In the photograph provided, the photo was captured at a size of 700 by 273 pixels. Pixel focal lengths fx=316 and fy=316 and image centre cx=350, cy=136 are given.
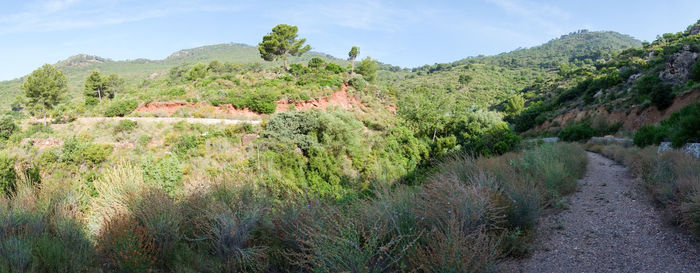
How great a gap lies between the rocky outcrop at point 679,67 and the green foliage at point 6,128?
151 ft

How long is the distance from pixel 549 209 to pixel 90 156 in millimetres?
17144

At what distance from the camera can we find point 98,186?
16.4ft

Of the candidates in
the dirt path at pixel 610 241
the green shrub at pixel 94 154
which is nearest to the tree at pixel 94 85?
the green shrub at pixel 94 154

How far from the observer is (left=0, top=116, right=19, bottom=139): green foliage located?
761 inches

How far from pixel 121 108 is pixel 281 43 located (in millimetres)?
18682

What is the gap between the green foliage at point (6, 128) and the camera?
761 inches

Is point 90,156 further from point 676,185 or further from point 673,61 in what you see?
point 673,61

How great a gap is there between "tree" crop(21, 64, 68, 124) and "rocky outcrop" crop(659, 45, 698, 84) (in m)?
51.3

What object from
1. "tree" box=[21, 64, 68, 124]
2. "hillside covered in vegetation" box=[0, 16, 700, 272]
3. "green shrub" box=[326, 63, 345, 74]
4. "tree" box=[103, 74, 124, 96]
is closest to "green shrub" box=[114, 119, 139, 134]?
"hillside covered in vegetation" box=[0, 16, 700, 272]

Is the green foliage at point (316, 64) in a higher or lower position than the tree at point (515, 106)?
higher

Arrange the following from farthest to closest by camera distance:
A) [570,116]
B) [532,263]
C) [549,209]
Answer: [570,116], [549,209], [532,263]

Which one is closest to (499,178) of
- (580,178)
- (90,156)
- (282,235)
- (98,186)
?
(580,178)

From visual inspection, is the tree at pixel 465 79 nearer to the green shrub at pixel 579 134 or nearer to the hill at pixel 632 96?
the hill at pixel 632 96

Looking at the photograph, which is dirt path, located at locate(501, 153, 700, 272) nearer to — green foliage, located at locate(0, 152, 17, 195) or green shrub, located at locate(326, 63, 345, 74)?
green foliage, located at locate(0, 152, 17, 195)
